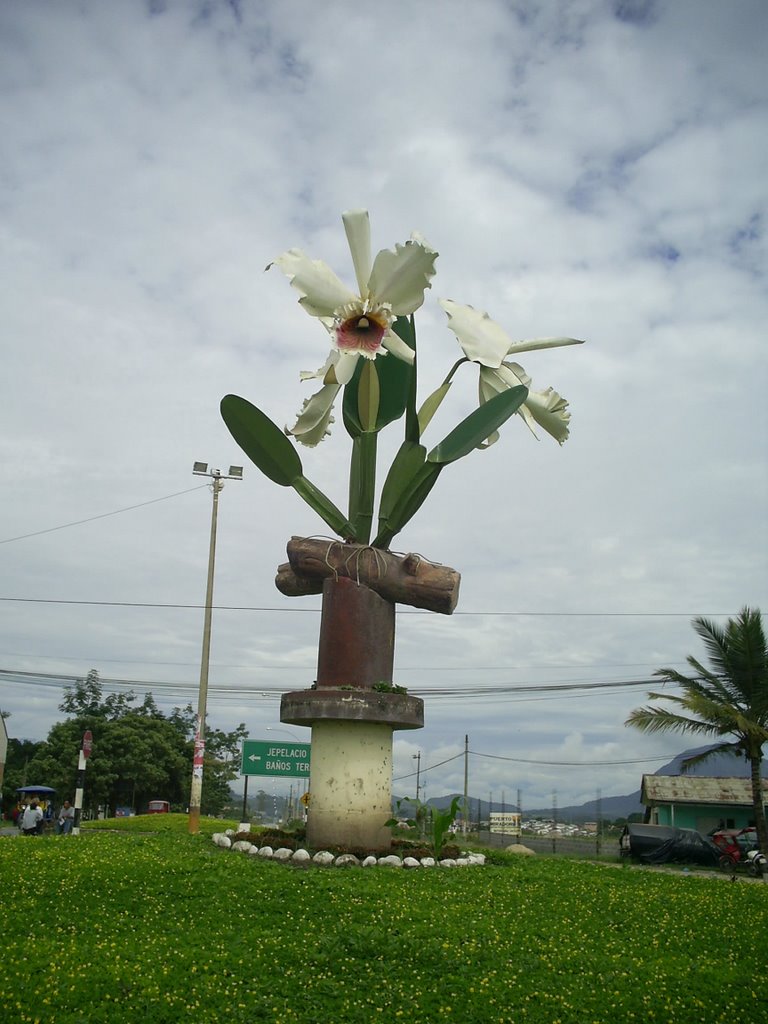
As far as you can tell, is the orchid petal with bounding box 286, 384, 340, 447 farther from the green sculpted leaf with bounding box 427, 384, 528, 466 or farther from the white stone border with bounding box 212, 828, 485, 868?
the white stone border with bounding box 212, 828, 485, 868

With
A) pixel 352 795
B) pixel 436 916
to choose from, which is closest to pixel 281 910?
pixel 436 916

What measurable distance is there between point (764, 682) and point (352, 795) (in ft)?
46.4

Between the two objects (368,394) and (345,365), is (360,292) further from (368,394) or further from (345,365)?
(368,394)

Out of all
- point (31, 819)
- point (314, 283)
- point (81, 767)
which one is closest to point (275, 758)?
point (81, 767)

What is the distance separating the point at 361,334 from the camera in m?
9.41

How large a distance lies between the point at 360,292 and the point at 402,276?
0.49 m

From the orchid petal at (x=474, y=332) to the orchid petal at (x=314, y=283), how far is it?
151 centimetres

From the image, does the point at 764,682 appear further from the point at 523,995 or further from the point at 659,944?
the point at 523,995

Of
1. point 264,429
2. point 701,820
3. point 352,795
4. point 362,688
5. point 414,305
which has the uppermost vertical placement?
point 414,305

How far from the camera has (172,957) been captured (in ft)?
20.6

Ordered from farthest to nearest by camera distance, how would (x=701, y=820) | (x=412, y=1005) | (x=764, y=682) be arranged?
(x=701, y=820) < (x=764, y=682) < (x=412, y=1005)

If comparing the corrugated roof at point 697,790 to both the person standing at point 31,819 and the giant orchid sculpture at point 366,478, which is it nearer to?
the person standing at point 31,819

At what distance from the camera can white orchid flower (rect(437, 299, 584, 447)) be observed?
1050cm

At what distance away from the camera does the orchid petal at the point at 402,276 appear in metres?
9.22
